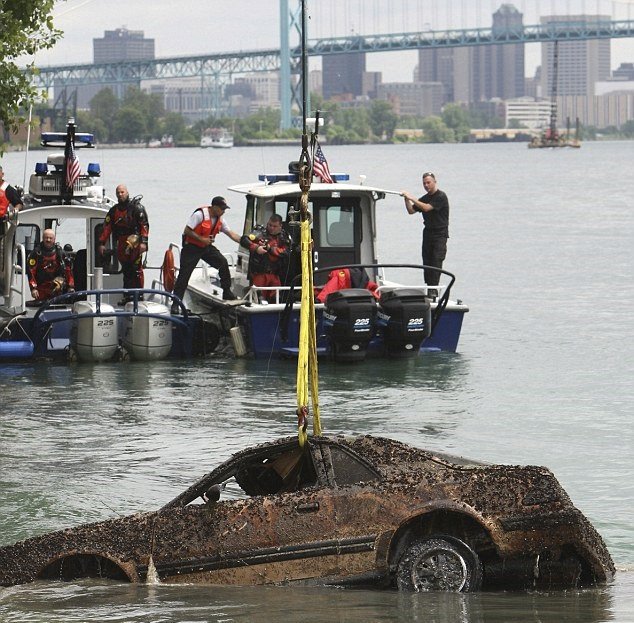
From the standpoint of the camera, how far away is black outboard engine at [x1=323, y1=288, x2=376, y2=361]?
68.6 feet

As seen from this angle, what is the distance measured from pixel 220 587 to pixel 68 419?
970 centimetres

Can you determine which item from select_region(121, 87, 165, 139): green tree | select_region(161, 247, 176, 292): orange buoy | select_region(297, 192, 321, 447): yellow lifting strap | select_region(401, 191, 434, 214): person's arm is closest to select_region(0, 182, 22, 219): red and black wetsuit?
select_region(161, 247, 176, 292): orange buoy

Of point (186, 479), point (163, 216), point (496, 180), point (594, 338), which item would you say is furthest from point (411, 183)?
point (186, 479)

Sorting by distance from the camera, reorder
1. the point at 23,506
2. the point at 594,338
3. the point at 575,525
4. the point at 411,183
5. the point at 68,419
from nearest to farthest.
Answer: the point at 575,525 → the point at 23,506 → the point at 68,419 → the point at 594,338 → the point at 411,183

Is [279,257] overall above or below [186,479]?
above

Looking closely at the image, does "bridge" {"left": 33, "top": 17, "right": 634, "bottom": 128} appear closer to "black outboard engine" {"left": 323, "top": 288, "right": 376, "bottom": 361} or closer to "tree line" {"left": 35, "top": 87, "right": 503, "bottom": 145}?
"tree line" {"left": 35, "top": 87, "right": 503, "bottom": 145}

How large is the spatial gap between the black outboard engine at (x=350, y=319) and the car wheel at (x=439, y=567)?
11.8 m

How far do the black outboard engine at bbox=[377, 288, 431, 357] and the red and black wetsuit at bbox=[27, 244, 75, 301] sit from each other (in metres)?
4.91

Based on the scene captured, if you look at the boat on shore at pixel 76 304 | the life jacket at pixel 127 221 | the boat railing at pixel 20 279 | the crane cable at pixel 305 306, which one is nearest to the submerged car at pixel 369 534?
the crane cable at pixel 305 306

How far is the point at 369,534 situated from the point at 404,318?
40.6ft

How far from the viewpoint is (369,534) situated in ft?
30.1

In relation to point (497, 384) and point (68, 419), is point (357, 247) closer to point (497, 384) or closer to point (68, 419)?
point (497, 384)

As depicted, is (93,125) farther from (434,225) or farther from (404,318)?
(404,318)

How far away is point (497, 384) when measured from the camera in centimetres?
2234
